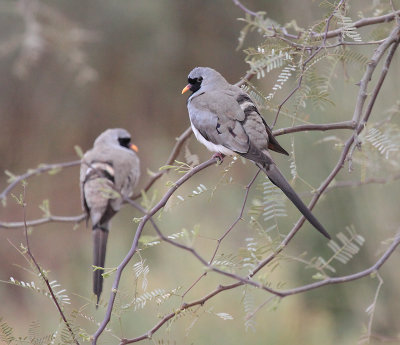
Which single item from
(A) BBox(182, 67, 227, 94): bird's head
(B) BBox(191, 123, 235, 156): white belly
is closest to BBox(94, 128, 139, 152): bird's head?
(A) BBox(182, 67, 227, 94): bird's head

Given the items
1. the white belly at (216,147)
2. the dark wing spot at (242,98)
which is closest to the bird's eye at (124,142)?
the white belly at (216,147)

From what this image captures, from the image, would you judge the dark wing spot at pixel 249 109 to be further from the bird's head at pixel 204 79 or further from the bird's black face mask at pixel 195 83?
the bird's black face mask at pixel 195 83

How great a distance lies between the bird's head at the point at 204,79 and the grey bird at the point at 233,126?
0.08 metres

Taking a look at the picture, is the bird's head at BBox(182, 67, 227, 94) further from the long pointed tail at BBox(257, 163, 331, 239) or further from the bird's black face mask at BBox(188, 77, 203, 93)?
the long pointed tail at BBox(257, 163, 331, 239)

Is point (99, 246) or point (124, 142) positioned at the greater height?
point (124, 142)

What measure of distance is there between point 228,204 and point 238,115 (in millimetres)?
3787

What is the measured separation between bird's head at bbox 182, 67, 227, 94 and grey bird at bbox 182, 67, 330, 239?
0.08 metres

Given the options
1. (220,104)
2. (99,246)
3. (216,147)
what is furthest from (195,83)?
(99,246)

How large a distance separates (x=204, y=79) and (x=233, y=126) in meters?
0.63

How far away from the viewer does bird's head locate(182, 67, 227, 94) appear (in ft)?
10.3

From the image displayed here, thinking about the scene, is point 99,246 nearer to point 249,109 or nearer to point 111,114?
point 249,109

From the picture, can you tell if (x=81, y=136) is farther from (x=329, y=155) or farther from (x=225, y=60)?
(x=329, y=155)

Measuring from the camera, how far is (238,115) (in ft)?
8.90

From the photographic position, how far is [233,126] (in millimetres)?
2711
